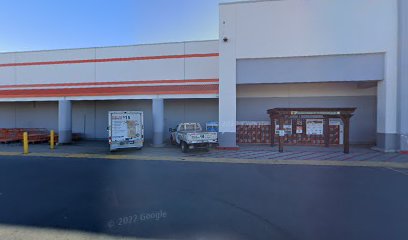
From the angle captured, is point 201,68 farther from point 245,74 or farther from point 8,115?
point 8,115

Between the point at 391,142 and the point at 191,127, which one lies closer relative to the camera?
the point at 391,142

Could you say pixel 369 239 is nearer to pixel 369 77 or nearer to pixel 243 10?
pixel 369 77

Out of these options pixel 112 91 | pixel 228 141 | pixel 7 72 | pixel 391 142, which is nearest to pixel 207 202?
pixel 228 141

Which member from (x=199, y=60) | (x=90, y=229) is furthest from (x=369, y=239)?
(x=199, y=60)

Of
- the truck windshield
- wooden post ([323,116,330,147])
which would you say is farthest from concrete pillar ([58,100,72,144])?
wooden post ([323,116,330,147])

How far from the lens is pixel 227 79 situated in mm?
14219

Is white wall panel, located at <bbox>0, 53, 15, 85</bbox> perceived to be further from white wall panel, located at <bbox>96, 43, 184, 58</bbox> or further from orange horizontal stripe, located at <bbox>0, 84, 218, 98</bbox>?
white wall panel, located at <bbox>96, 43, 184, 58</bbox>

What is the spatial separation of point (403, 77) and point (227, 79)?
381 inches

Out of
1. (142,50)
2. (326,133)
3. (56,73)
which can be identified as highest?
(142,50)

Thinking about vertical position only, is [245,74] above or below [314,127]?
above

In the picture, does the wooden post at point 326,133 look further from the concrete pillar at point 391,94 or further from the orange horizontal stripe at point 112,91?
the orange horizontal stripe at point 112,91

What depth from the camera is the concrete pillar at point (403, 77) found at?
12562 mm

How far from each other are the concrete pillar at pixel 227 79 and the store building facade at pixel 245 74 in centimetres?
6

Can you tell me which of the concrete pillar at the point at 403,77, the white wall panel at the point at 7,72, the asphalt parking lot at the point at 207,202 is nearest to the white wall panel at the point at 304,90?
the concrete pillar at the point at 403,77
